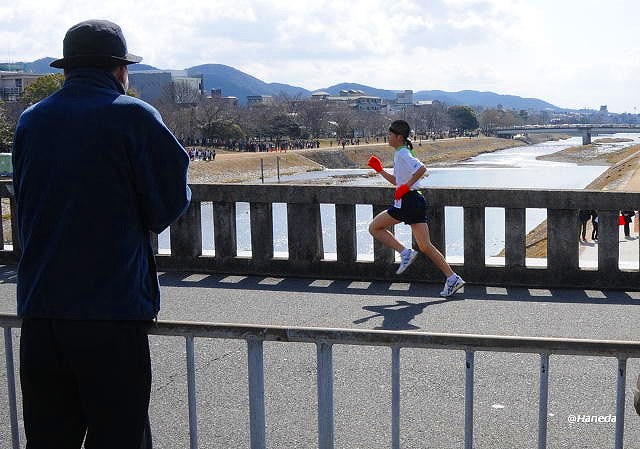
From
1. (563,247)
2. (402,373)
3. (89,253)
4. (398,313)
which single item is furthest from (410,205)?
(89,253)

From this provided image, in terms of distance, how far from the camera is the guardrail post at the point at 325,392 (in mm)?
3445

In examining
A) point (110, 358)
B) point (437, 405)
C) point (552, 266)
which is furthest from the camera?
point (552, 266)

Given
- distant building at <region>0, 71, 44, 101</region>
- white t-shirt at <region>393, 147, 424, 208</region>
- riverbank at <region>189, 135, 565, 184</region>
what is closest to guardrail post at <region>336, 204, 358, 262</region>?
white t-shirt at <region>393, 147, 424, 208</region>

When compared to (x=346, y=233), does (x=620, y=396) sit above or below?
above

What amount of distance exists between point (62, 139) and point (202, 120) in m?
133

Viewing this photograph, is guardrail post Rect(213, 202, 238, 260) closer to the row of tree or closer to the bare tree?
the row of tree

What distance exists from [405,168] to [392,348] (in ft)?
18.8

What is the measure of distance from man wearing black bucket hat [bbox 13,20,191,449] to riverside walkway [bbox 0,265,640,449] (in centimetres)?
195

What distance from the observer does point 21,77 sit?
15662 centimetres

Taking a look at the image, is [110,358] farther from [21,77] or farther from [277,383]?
[21,77]

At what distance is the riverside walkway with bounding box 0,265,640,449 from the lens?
5.01 meters

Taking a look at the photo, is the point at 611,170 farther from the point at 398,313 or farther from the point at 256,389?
the point at 256,389

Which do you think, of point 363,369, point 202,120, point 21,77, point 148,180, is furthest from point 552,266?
point 21,77

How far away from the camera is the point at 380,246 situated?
9.63 metres
